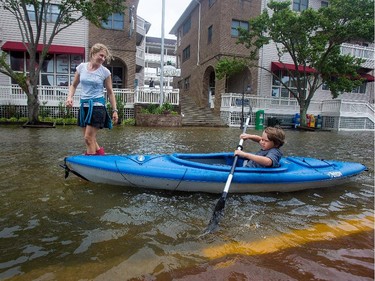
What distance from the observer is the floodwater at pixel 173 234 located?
2.38m

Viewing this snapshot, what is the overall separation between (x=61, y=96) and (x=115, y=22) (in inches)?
227

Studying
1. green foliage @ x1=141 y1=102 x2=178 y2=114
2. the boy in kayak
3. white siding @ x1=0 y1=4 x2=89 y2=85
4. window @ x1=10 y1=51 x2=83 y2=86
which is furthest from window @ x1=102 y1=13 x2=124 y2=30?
the boy in kayak

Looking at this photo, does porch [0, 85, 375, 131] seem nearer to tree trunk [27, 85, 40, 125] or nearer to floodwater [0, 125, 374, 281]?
tree trunk [27, 85, 40, 125]

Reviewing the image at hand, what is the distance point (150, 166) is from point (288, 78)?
20.1 metres

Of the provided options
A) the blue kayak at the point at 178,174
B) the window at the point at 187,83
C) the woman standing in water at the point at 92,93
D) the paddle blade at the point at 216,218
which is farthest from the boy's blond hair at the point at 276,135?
the window at the point at 187,83

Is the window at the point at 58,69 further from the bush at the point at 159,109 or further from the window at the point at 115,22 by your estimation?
the bush at the point at 159,109

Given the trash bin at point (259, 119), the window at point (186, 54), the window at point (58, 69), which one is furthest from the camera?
the window at point (186, 54)

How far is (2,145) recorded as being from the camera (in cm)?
783

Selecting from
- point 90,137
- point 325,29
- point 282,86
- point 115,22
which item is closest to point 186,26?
point 115,22

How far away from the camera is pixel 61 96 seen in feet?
54.5

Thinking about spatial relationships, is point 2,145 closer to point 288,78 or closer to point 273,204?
point 273,204

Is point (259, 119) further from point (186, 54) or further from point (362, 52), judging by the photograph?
point (186, 54)

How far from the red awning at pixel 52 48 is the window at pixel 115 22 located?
2.15 metres

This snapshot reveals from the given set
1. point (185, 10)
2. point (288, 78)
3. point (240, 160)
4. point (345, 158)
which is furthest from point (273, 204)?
point (185, 10)
